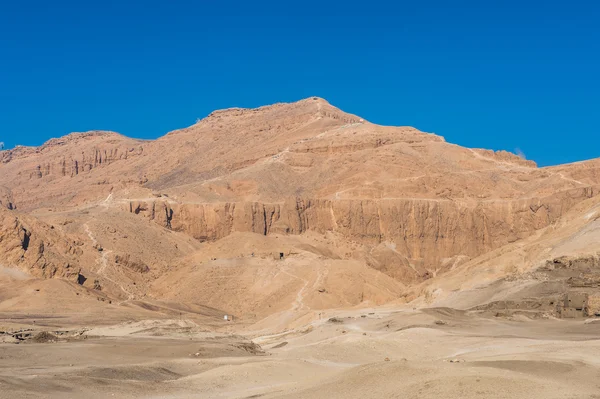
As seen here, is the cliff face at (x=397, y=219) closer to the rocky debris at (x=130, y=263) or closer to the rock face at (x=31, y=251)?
the rocky debris at (x=130, y=263)

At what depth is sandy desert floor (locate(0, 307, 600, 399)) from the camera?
1513 cm

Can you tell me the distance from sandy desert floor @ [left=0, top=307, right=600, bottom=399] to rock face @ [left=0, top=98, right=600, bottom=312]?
2099 centimetres

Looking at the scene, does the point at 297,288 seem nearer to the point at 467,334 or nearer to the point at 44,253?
the point at 44,253

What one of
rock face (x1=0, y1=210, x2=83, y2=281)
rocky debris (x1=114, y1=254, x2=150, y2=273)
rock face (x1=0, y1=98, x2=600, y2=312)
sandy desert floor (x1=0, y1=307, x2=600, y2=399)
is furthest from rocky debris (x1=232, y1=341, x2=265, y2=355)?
rocky debris (x1=114, y1=254, x2=150, y2=273)

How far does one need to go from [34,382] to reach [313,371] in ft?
28.8

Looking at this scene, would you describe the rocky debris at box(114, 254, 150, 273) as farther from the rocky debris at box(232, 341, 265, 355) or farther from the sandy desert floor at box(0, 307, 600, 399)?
the rocky debris at box(232, 341, 265, 355)

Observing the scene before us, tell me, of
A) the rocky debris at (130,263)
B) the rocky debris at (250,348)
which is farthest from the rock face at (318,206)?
the rocky debris at (250,348)

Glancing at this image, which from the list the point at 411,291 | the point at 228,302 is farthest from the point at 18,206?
the point at 411,291

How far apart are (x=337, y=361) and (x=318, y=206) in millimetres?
65717

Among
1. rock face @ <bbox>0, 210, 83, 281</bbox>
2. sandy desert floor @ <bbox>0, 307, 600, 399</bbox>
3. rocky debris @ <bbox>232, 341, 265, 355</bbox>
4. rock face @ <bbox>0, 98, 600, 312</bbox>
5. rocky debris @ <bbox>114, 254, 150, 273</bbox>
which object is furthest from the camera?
rocky debris @ <bbox>114, 254, 150, 273</bbox>

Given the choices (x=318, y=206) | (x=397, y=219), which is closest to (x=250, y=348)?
(x=397, y=219)

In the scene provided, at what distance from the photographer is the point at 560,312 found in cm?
3397

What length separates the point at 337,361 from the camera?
89.7 ft

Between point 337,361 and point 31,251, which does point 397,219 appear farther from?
point 337,361
